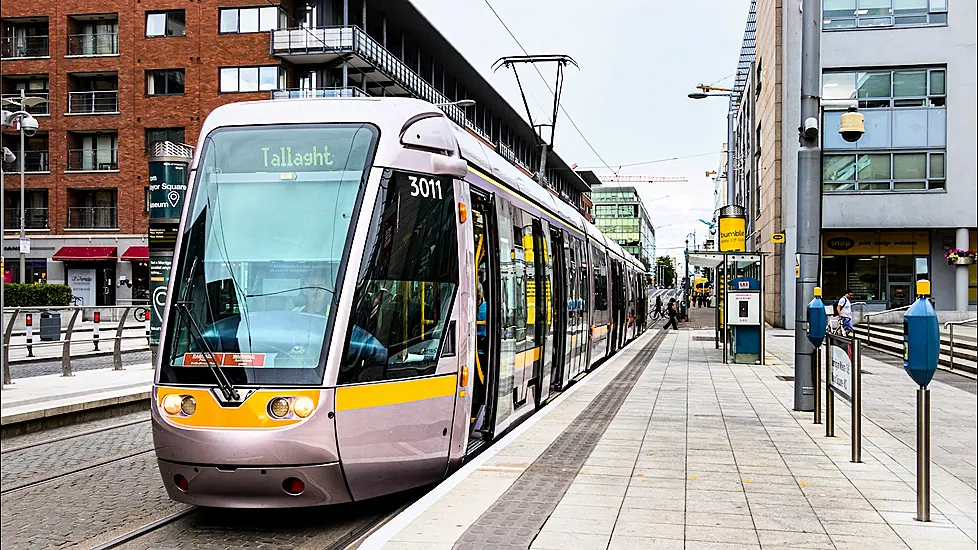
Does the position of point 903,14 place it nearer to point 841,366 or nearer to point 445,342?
point 841,366

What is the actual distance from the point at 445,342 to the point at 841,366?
4.01 meters

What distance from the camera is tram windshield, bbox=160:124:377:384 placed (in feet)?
21.4

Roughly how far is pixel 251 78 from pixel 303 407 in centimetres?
3903

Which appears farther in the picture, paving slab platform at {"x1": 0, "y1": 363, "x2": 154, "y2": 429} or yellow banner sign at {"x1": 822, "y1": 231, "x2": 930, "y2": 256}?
yellow banner sign at {"x1": 822, "y1": 231, "x2": 930, "y2": 256}

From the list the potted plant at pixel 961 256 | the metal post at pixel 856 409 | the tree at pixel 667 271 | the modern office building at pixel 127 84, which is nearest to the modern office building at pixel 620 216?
the tree at pixel 667 271

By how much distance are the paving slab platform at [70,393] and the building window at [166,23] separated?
3044cm

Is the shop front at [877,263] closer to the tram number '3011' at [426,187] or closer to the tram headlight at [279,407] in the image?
the tram number '3011' at [426,187]

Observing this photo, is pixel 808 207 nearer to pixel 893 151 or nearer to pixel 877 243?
pixel 893 151

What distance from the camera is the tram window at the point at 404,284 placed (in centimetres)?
672

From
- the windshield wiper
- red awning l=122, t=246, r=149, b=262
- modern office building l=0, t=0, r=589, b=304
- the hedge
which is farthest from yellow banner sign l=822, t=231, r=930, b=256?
the windshield wiper

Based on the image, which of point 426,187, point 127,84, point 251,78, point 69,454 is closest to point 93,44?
point 127,84

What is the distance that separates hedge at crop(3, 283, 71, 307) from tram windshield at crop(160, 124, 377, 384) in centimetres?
3365

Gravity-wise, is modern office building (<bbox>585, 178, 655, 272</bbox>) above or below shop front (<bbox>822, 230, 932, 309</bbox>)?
above

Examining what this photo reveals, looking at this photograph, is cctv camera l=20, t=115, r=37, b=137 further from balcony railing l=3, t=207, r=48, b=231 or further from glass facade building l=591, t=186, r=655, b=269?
glass facade building l=591, t=186, r=655, b=269
